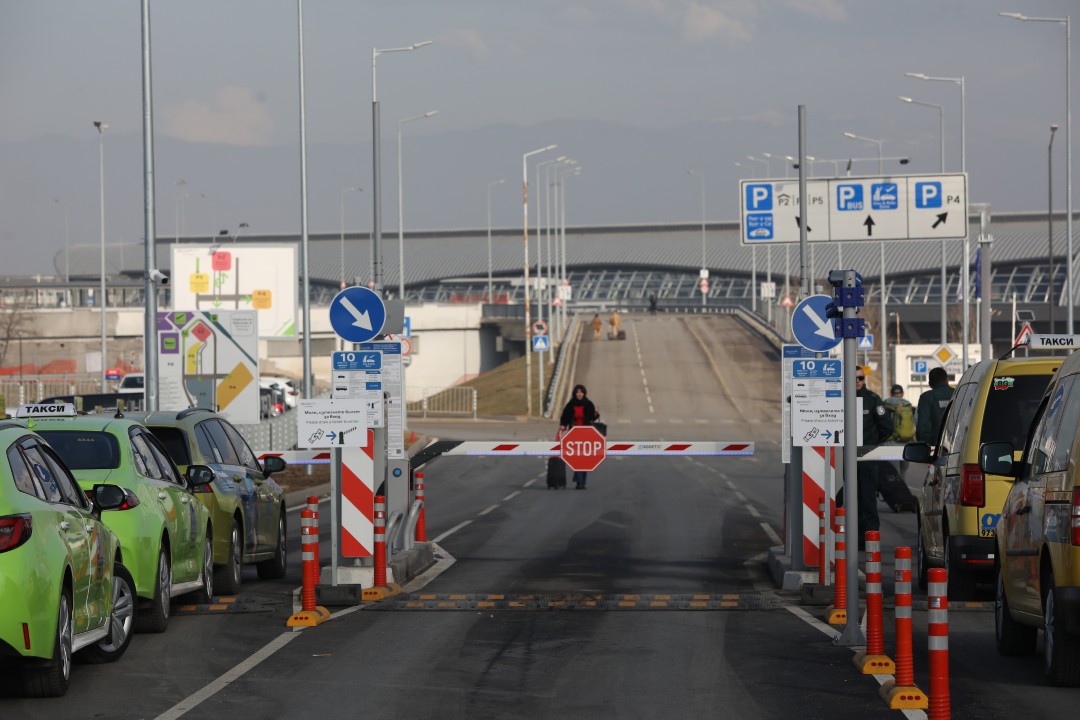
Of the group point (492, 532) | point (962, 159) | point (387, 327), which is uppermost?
point (962, 159)

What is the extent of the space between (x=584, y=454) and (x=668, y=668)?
7299 mm

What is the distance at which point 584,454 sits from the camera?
1781 centimetres

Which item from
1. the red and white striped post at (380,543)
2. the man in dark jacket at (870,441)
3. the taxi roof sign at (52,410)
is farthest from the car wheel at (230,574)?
the man in dark jacket at (870,441)

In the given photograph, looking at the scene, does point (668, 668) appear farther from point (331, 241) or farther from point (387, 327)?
point (331, 241)

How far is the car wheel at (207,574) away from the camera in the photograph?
13.8m

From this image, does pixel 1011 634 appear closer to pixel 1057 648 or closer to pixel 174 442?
pixel 1057 648

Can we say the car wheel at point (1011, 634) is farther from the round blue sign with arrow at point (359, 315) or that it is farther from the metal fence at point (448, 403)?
the metal fence at point (448, 403)

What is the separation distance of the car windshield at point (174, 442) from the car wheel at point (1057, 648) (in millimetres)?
8147

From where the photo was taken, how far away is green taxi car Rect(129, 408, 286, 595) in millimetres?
14836

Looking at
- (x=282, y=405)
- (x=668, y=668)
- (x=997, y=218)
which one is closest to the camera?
(x=668, y=668)

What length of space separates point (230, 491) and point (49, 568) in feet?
20.5

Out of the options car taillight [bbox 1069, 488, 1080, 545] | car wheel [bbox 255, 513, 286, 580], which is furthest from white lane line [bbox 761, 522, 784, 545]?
car taillight [bbox 1069, 488, 1080, 545]

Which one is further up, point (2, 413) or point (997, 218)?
point (997, 218)

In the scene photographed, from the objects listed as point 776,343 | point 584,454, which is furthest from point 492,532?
point 776,343
